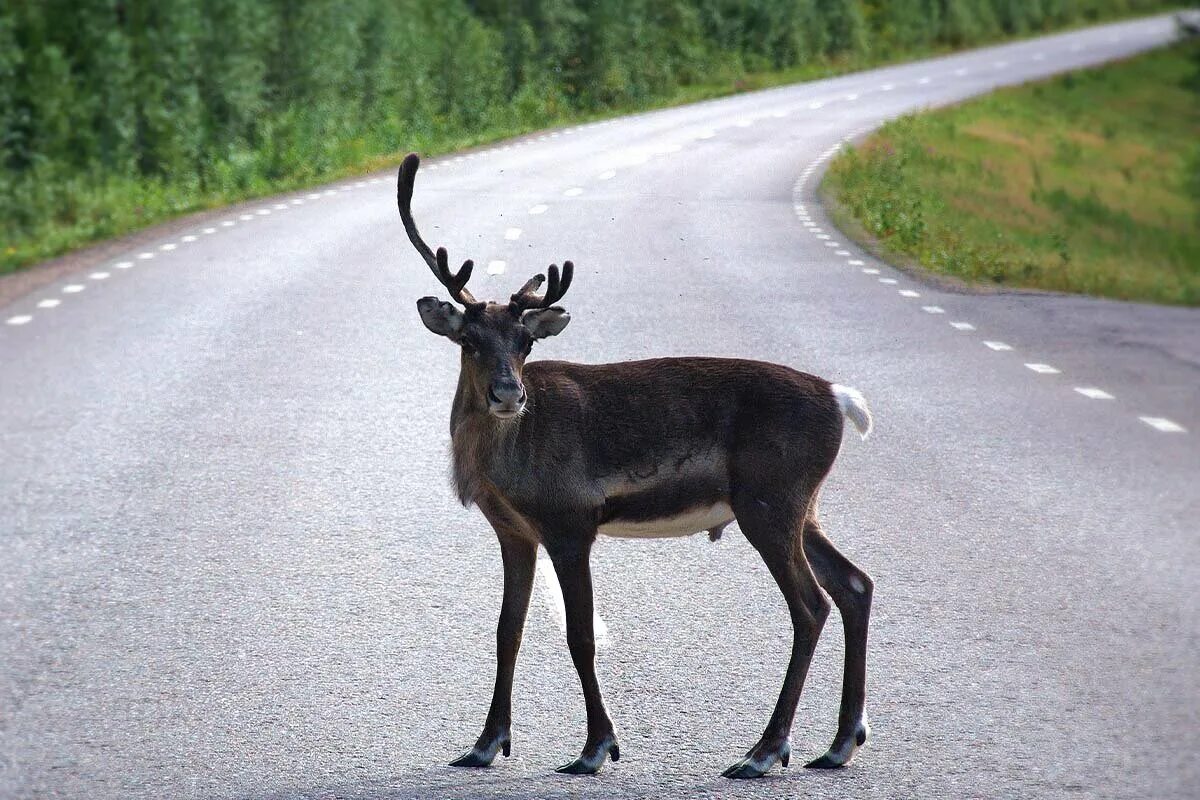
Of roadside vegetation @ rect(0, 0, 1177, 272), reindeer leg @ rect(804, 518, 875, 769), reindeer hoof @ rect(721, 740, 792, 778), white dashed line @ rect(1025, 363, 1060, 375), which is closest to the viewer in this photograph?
reindeer hoof @ rect(721, 740, 792, 778)

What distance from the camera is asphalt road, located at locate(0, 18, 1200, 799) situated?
641 cm

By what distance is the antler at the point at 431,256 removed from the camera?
19.6 feet

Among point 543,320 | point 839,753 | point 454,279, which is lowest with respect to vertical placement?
point 839,753

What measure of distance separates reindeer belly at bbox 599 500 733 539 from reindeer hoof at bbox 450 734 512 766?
0.80m

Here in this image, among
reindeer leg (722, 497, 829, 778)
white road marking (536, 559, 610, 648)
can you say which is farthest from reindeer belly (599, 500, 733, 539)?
white road marking (536, 559, 610, 648)

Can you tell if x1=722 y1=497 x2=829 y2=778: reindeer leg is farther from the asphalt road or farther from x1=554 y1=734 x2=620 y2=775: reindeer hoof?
x1=554 y1=734 x2=620 y2=775: reindeer hoof

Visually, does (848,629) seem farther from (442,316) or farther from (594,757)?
(442,316)

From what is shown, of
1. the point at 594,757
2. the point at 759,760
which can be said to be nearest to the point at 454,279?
the point at 594,757

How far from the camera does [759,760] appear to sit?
607 cm

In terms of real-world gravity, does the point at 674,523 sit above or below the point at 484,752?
above

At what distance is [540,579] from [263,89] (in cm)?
4004

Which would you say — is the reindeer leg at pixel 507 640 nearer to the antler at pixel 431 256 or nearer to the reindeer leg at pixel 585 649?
the reindeer leg at pixel 585 649

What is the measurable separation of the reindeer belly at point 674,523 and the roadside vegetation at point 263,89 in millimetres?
21915

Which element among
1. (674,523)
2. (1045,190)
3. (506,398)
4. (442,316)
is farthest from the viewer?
(1045,190)
